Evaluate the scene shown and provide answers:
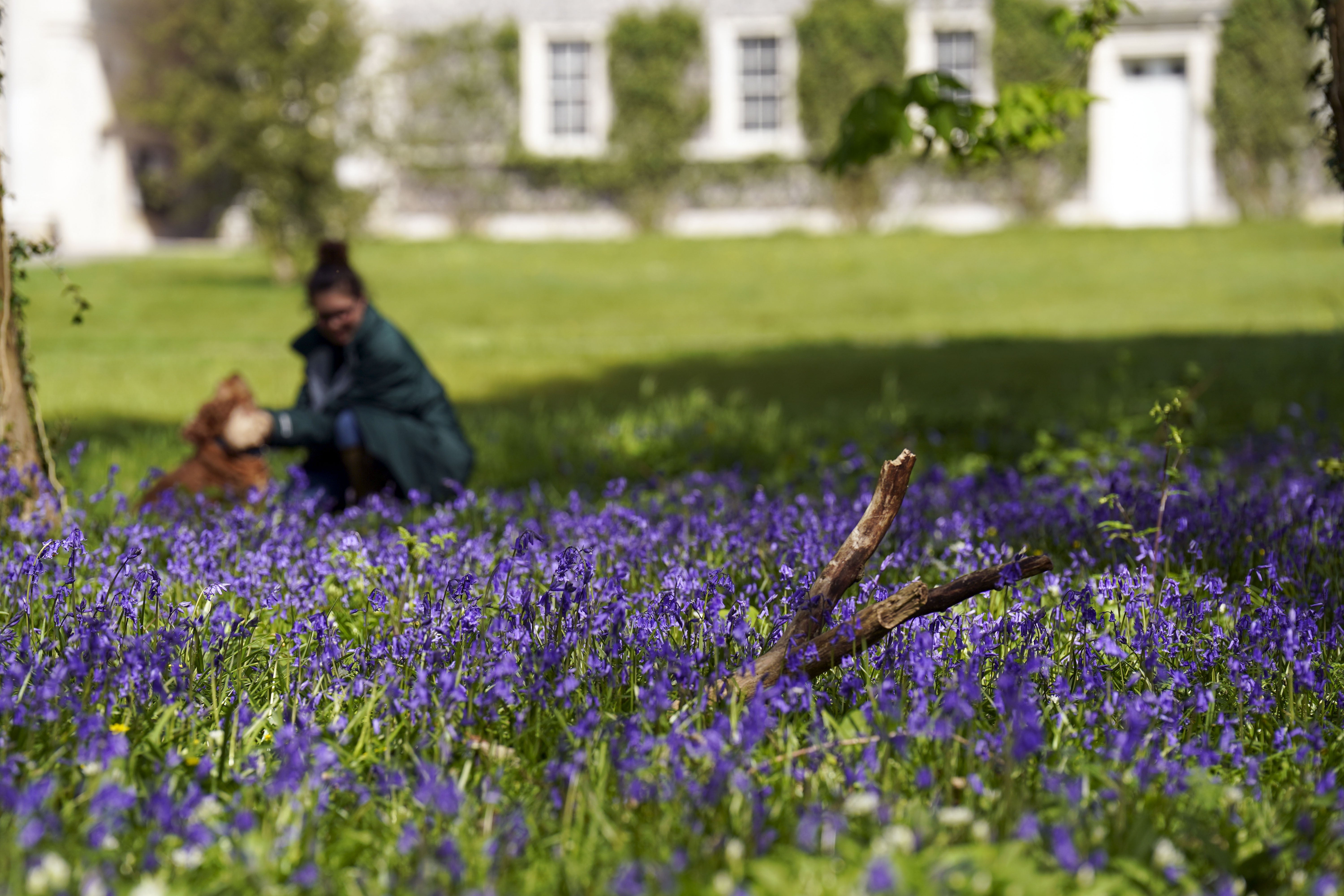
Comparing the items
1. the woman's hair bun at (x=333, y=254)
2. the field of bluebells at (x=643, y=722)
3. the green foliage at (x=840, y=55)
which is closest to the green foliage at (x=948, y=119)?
the field of bluebells at (x=643, y=722)

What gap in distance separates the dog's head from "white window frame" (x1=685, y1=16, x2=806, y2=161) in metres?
20.6

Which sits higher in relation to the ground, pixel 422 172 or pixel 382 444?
pixel 422 172

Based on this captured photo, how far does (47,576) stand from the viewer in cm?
377

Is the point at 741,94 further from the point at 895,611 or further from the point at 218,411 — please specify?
the point at 895,611

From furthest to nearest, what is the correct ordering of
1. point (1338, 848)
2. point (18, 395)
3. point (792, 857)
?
point (18, 395), point (1338, 848), point (792, 857)

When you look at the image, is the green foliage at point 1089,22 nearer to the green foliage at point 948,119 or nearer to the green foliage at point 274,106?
the green foliage at point 948,119

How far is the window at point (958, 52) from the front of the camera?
2494cm

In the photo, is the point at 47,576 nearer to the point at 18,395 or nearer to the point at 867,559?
the point at 18,395

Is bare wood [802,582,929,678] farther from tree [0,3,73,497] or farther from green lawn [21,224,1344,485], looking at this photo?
green lawn [21,224,1344,485]

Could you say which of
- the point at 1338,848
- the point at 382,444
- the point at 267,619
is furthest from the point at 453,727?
the point at 382,444

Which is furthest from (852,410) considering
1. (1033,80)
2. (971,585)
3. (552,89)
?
(552,89)

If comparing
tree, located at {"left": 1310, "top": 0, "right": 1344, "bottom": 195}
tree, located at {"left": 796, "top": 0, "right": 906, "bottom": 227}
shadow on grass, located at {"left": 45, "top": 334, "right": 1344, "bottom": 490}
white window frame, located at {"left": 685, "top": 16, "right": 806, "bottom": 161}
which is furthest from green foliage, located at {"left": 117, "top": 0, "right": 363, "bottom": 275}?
tree, located at {"left": 1310, "top": 0, "right": 1344, "bottom": 195}

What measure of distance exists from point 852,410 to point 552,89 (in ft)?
62.7

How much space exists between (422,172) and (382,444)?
68.4 feet
